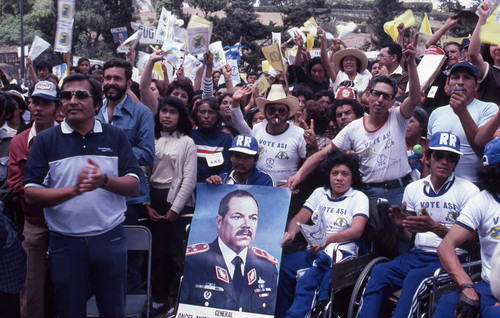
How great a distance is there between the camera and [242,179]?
192 inches

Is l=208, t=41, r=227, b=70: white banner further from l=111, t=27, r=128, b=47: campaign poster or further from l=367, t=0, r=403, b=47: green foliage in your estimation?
l=367, t=0, r=403, b=47: green foliage

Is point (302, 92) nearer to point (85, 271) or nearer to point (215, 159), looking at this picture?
point (215, 159)

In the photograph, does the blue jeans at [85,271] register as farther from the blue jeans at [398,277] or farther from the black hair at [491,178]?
the black hair at [491,178]

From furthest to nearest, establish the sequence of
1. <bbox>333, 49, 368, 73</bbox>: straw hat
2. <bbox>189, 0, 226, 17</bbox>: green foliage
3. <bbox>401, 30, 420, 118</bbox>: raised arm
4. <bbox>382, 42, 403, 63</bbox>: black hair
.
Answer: <bbox>189, 0, 226, 17</bbox>: green foliage, <bbox>333, 49, 368, 73</bbox>: straw hat, <bbox>382, 42, 403, 63</bbox>: black hair, <bbox>401, 30, 420, 118</bbox>: raised arm

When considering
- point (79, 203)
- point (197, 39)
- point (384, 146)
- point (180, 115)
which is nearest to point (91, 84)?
point (79, 203)

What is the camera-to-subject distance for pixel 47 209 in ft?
11.6

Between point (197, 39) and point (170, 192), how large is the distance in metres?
3.69

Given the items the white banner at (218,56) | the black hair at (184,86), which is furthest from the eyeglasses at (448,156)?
the white banner at (218,56)

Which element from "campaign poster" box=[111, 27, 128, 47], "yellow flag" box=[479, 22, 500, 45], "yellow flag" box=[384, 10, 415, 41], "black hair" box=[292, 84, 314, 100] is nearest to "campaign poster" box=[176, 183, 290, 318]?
"black hair" box=[292, 84, 314, 100]

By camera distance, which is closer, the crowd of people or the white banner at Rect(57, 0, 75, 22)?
the crowd of people

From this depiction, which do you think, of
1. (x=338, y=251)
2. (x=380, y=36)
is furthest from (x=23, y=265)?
(x=380, y=36)

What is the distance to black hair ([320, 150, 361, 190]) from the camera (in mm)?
4777

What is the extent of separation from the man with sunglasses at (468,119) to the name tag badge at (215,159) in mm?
2103

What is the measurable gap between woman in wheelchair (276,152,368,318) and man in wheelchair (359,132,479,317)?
14.4 inches
